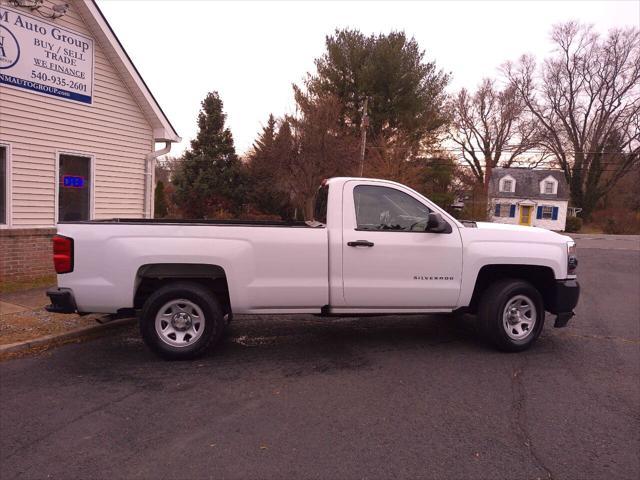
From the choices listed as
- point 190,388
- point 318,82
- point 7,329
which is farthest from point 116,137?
point 318,82

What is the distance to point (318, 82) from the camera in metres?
34.4

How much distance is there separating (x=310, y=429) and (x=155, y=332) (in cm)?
223

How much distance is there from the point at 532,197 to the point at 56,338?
5303 cm

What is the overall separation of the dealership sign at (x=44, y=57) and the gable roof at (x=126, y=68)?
346 mm

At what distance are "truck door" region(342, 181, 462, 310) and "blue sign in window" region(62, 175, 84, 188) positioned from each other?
7013 mm

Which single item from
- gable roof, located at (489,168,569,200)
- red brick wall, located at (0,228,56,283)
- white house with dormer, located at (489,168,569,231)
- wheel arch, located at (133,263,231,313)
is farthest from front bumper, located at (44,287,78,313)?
gable roof, located at (489,168,569,200)

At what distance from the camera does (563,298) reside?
5.82 meters

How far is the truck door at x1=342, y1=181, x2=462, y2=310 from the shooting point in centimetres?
545

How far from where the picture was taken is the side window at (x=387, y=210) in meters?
5.59

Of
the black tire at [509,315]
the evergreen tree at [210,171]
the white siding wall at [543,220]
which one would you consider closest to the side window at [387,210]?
the black tire at [509,315]

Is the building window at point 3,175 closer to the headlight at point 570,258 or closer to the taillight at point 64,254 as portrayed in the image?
the taillight at point 64,254

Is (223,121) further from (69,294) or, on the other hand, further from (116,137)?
(69,294)

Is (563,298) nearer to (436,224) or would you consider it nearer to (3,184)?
(436,224)

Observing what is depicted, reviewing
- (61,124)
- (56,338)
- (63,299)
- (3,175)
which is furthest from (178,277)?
(61,124)
